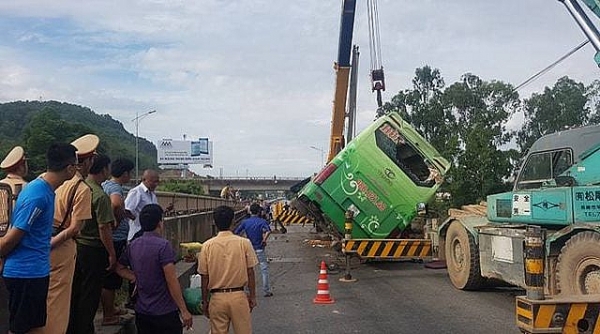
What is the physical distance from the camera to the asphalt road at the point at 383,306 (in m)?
8.77

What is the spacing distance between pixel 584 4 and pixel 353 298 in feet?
24.0

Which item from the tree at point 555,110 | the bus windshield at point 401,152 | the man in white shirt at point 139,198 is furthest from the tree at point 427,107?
the man in white shirt at point 139,198

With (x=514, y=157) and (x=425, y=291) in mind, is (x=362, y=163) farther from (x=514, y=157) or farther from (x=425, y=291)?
(x=514, y=157)

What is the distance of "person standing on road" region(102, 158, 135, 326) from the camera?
22.5 feet

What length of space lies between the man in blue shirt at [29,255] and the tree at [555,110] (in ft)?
153

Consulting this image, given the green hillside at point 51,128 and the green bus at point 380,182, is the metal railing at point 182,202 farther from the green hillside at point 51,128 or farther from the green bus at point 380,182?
the green bus at point 380,182

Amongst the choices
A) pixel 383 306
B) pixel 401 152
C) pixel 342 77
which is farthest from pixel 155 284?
pixel 342 77

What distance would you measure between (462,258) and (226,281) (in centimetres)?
772

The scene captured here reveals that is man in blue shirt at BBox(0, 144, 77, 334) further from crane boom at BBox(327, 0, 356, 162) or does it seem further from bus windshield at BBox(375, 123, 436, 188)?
crane boom at BBox(327, 0, 356, 162)

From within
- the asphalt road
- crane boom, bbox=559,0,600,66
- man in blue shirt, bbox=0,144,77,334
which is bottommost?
the asphalt road

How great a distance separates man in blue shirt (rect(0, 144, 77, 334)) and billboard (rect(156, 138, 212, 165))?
81715mm

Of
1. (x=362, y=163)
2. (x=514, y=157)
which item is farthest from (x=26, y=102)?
(x=362, y=163)

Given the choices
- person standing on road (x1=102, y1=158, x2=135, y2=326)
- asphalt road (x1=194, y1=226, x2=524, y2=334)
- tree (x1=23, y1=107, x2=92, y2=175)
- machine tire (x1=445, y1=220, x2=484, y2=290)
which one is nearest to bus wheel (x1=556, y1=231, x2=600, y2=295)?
asphalt road (x1=194, y1=226, x2=524, y2=334)

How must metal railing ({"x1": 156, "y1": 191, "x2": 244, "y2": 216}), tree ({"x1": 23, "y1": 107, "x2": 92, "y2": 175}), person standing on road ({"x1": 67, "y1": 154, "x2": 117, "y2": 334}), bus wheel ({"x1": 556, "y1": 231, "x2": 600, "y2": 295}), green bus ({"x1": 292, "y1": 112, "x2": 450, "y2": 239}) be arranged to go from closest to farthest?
person standing on road ({"x1": 67, "y1": 154, "x2": 117, "y2": 334})
bus wheel ({"x1": 556, "y1": 231, "x2": 600, "y2": 295})
green bus ({"x1": 292, "y1": 112, "x2": 450, "y2": 239})
metal railing ({"x1": 156, "y1": 191, "x2": 244, "y2": 216})
tree ({"x1": 23, "y1": 107, "x2": 92, "y2": 175})
